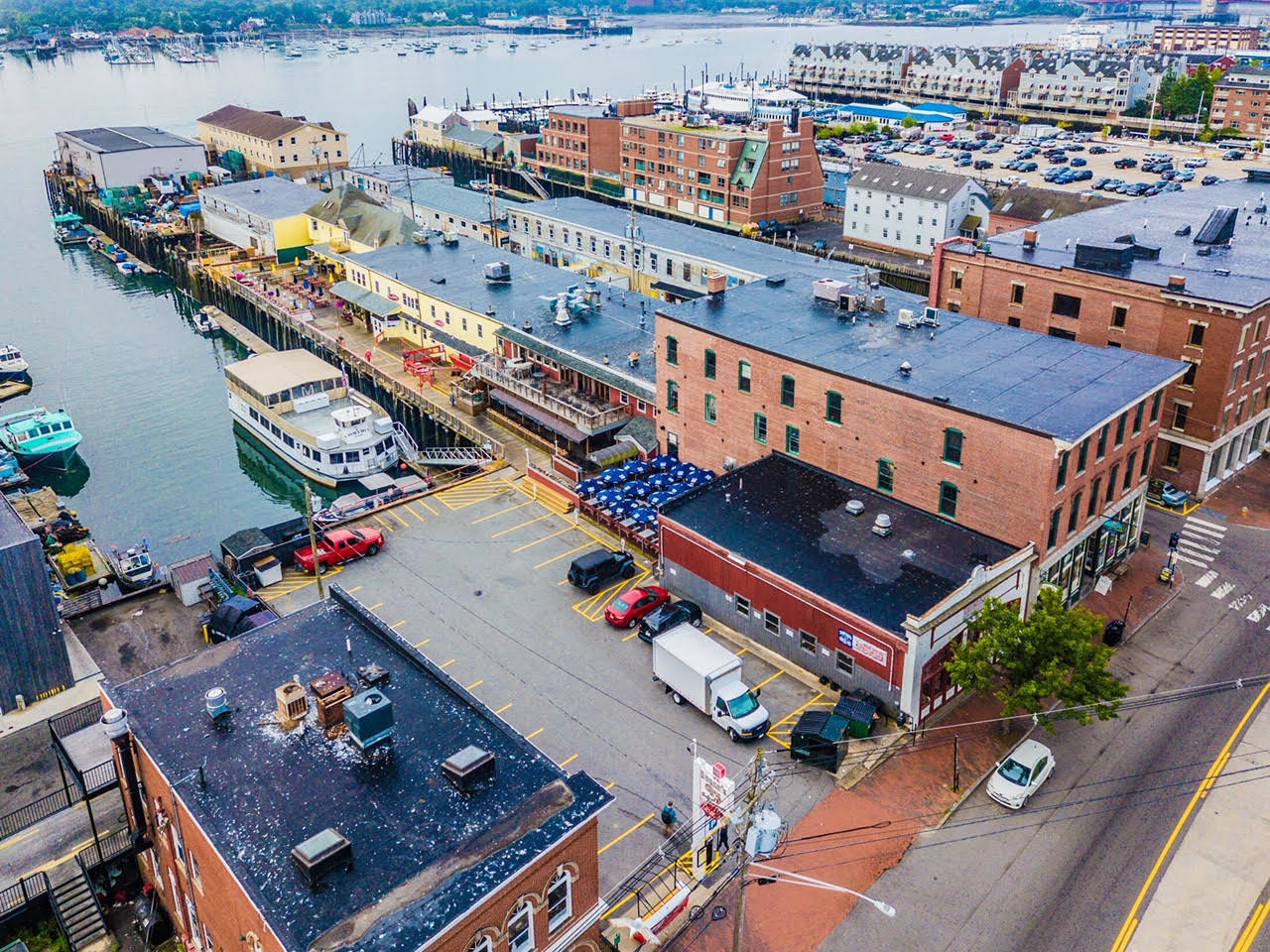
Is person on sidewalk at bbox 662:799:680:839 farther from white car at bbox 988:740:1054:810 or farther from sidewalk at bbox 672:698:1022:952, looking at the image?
white car at bbox 988:740:1054:810

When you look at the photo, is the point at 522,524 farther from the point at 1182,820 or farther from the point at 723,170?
the point at 723,170

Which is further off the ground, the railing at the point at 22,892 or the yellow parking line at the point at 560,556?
the railing at the point at 22,892

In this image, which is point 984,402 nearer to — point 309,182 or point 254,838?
point 254,838

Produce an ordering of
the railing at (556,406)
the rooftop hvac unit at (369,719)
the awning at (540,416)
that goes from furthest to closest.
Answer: the awning at (540,416) → the railing at (556,406) → the rooftop hvac unit at (369,719)

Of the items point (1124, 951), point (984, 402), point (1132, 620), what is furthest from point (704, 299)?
point (1124, 951)

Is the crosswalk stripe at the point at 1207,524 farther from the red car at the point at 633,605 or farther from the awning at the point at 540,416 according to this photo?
the awning at the point at 540,416

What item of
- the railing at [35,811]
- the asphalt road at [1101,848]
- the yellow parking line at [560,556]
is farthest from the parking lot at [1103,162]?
the railing at [35,811]

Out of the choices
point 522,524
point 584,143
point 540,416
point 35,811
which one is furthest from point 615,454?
point 584,143

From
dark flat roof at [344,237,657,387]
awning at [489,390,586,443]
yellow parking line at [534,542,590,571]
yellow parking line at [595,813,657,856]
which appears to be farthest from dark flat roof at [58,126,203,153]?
yellow parking line at [595,813,657,856]
